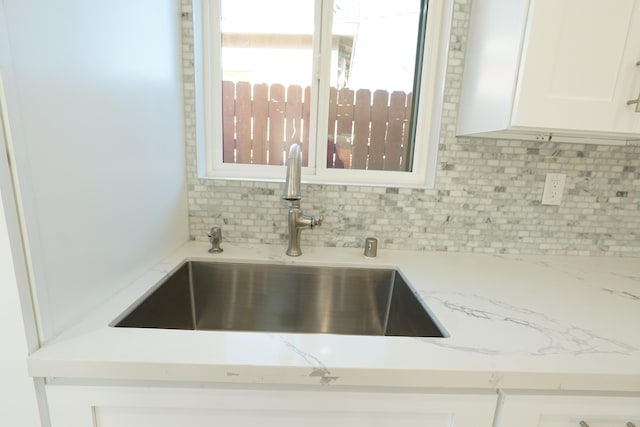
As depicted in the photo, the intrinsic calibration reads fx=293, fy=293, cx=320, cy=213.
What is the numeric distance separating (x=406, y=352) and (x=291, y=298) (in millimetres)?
568

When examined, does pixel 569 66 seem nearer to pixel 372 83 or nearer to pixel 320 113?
pixel 372 83

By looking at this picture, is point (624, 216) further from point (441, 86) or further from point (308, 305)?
point (308, 305)

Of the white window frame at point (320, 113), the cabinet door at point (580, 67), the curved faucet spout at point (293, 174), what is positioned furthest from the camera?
the white window frame at point (320, 113)

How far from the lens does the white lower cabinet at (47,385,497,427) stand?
1.85 feet

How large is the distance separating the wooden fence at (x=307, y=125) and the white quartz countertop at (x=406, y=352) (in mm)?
667

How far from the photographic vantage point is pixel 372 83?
1229 millimetres

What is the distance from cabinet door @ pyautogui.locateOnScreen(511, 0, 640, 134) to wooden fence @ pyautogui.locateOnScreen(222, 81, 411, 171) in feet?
1.71

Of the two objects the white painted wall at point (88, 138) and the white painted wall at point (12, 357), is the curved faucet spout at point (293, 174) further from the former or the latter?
the white painted wall at point (12, 357)

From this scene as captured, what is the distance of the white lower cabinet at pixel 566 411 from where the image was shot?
1.91ft

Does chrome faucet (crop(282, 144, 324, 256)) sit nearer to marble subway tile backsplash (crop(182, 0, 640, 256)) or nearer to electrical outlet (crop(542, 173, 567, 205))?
marble subway tile backsplash (crop(182, 0, 640, 256))

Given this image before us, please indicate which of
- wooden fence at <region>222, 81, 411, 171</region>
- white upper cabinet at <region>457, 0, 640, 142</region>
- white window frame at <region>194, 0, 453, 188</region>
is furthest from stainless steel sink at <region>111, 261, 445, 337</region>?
white upper cabinet at <region>457, 0, 640, 142</region>

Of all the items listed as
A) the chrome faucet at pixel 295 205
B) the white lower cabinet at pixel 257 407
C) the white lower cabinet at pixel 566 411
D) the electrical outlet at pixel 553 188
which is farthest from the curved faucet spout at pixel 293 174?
the electrical outlet at pixel 553 188

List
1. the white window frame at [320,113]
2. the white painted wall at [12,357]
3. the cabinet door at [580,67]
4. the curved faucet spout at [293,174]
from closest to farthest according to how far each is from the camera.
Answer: the white painted wall at [12,357] < the cabinet door at [580,67] < the curved faucet spout at [293,174] < the white window frame at [320,113]

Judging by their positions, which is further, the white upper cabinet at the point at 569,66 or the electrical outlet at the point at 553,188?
the electrical outlet at the point at 553,188
